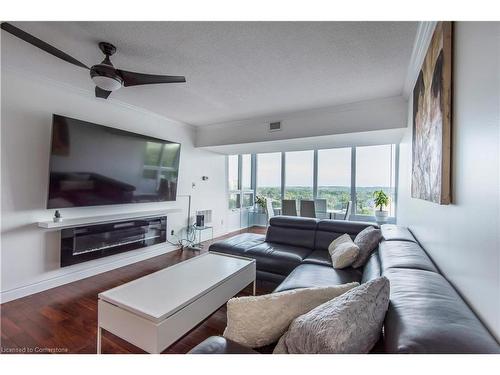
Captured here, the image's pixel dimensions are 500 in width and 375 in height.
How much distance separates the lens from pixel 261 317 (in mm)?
1025

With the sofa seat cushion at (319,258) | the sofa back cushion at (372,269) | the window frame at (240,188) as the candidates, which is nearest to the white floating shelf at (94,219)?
the window frame at (240,188)

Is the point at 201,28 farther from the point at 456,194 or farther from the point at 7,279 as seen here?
the point at 7,279

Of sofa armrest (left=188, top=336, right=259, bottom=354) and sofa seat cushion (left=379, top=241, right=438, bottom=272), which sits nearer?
sofa armrest (left=188, top=336, right=259, bottom=354)

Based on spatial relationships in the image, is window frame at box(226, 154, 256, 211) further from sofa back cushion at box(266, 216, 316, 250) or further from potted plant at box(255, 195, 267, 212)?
sofa back cushion at box(266, 216, 316, 250)

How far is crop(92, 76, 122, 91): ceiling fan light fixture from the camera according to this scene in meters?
2.05

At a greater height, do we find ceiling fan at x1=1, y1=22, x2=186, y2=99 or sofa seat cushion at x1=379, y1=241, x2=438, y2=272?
ceiling fan at x1=1, y1=22, x2=186, y2=99

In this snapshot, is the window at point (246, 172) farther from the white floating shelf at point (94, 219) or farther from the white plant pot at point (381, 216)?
the white plant pot at point (381, 216)

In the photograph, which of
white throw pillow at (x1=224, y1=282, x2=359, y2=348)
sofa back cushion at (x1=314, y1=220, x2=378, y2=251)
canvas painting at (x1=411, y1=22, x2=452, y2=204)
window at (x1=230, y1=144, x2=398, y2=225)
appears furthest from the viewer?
window at (x1=230, y1=144, x2=398, y2=225)

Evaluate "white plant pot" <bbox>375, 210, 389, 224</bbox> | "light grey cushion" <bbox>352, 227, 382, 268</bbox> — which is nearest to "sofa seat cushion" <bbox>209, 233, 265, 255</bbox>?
"light grey cushion" <bbox>352, 227, 382, 268</bbox>
